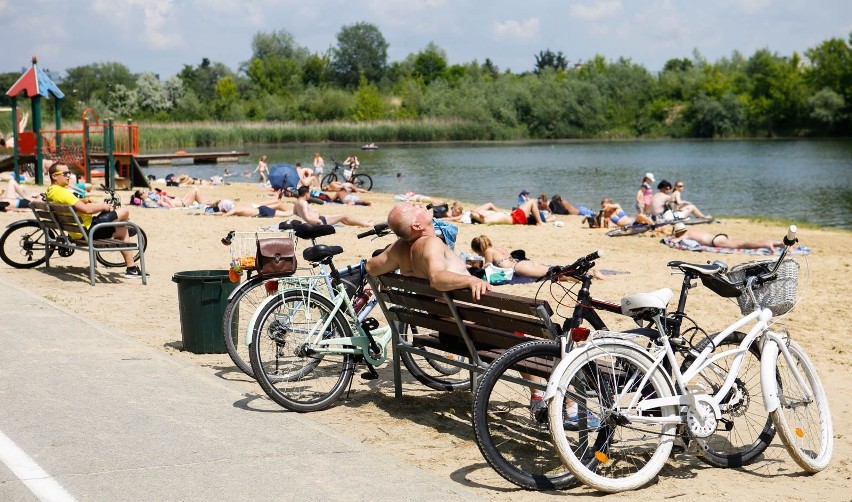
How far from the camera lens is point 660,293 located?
4.95 meters

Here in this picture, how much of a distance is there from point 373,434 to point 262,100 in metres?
121

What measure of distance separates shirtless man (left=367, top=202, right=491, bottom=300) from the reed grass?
61.5 m

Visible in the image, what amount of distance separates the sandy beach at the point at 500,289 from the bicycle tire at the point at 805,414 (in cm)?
11

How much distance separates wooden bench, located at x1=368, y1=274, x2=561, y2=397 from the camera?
5.14m

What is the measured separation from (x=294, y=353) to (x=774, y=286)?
9.05 ft

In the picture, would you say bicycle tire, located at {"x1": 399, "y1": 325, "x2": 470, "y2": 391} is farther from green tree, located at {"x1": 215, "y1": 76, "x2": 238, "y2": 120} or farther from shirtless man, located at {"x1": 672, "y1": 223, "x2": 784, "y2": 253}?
green tree, located at {"x1": 215, "y1": 76, "x2": 238, "y2": 120}

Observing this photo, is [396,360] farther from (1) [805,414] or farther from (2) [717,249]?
(2) [717,249]

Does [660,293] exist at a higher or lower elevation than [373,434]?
higher

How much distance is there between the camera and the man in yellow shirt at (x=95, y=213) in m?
11.3

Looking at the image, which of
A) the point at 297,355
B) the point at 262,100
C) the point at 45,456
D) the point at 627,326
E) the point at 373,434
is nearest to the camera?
the point at 45,456

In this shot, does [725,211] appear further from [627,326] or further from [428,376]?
[428,376]

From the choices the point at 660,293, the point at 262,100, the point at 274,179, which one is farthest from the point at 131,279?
the point at 262,100

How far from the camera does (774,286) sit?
5133 millimetres

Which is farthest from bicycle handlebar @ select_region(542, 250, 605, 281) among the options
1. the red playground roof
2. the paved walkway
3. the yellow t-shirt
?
the red playground roof
